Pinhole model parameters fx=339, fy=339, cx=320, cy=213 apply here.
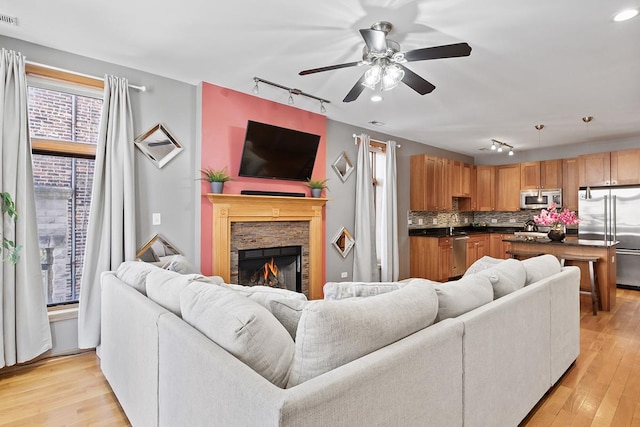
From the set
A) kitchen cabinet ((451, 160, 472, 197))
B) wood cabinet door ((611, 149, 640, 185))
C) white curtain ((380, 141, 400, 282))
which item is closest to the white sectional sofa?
white curtain ((380, 141, 400, 282))

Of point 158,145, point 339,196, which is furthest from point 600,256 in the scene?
point 158,145

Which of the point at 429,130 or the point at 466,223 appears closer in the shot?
the point at 429,130

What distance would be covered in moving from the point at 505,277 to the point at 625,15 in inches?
79.1

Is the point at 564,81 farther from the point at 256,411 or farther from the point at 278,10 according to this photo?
the point at 256,411

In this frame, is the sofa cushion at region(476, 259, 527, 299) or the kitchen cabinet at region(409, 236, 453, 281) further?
the kitchen cabinet at region(409, 236, 453, 281)

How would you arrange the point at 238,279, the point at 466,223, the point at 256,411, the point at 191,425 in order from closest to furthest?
the point at 256,411 → the point at 191,425 → the point at 238,279 → the point at 466,223

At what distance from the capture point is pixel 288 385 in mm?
1149

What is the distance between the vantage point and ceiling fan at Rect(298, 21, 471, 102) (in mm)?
2174

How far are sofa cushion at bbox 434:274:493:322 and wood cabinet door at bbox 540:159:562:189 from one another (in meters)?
6.04

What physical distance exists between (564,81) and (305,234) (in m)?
3.31

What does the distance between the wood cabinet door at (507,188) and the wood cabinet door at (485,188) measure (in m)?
0.10

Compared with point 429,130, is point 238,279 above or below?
below

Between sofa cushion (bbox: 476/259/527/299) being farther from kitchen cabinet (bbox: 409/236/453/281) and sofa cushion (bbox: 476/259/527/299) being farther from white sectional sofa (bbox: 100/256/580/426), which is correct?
kitchen cabinet (bbox: 409/236/453/281)

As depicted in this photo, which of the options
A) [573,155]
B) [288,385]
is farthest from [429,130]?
[288,385]
